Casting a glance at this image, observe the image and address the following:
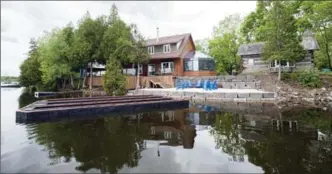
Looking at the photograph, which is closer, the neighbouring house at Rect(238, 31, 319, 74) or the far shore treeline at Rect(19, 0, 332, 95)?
the far shore treeline at Rect(19, 0, 332, 95)

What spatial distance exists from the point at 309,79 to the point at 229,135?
16.0 metres

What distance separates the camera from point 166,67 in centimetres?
3394

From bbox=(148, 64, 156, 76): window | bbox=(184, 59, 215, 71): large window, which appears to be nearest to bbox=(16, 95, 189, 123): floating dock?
bbox=(184, 59, 215, 71): large window

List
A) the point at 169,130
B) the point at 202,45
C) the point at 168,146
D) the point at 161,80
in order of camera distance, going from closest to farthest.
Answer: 1. the point at 168,146
2. the point at 169,130
3. the point at 161,80
4. the point at 202,45

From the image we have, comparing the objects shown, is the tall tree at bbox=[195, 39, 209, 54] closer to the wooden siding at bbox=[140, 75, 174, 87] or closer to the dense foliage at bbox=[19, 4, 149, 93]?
the dense foliage at bbox=[19, 4, 149, 93]

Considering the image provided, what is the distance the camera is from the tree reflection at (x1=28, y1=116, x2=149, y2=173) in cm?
602

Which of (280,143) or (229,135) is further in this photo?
(229,135)

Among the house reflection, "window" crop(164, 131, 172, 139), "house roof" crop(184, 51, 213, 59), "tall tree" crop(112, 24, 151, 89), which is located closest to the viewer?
the house reflection

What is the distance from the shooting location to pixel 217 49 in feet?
125

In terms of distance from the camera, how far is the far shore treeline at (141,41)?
22.2 metres

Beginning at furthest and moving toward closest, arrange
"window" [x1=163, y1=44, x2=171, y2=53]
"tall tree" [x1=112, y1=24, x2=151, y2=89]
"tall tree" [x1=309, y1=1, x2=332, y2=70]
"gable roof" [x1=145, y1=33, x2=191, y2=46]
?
"window" [x1=163, y1=44, x2=171, y2=53]
"gable roof" [x1=145, y1=33, x2=191, y2=46]
"tall tree" [x1=112, y1=24, x2=151, y2=89]
"tall tree" [x1=309, y1=1, x2=332, y2=70]

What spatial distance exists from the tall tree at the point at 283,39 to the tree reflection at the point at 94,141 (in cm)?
1709

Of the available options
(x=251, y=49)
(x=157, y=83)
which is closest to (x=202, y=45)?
(x=251, y=49)

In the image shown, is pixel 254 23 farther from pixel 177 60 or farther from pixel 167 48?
pixel 167 48
